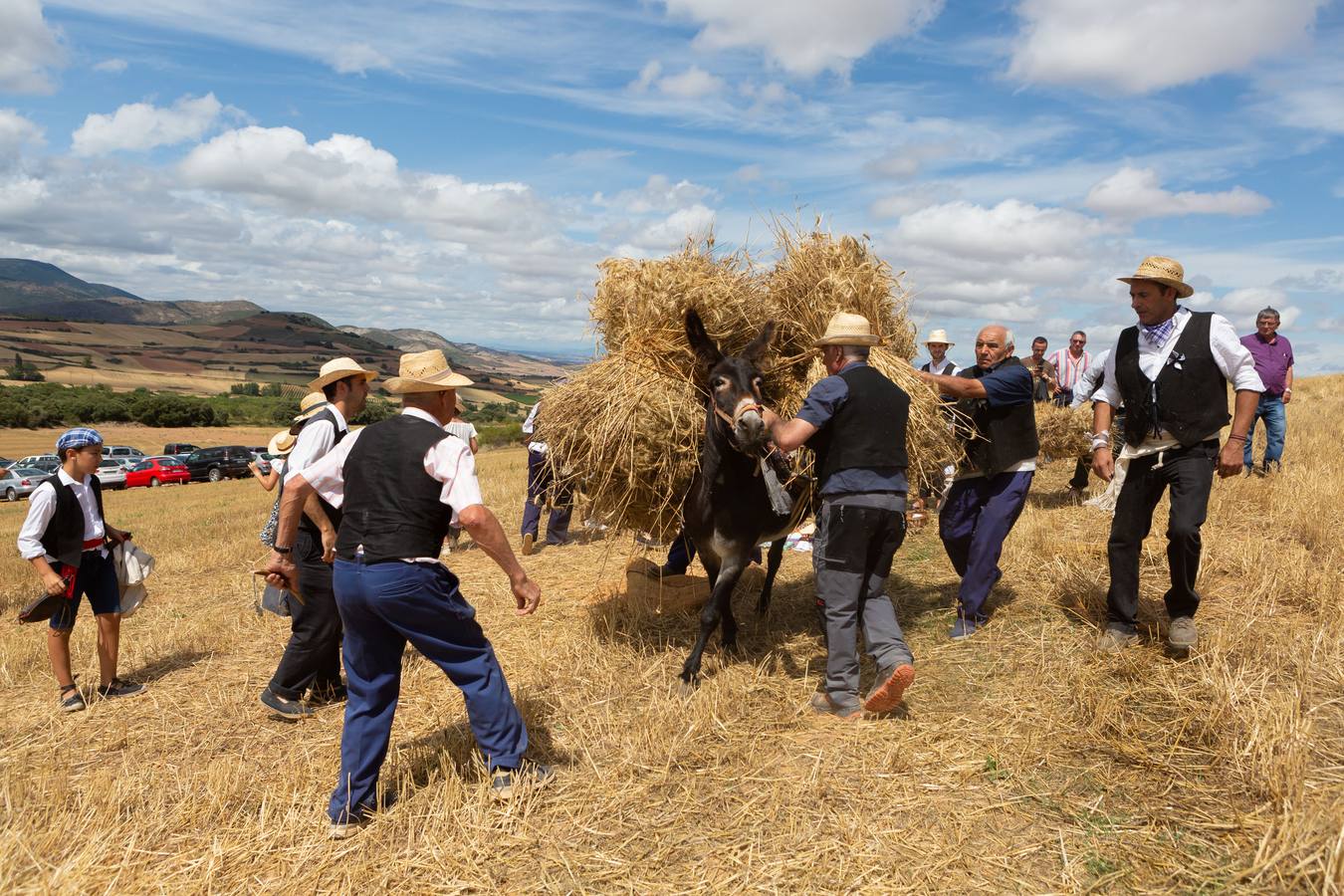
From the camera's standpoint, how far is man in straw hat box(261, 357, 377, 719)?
517 cm

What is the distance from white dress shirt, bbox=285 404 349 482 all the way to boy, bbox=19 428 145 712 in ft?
5.43

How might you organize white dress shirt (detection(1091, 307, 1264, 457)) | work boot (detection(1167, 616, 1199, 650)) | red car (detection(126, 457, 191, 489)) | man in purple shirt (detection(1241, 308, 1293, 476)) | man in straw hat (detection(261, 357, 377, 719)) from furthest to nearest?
red car (detection(126, 457, 191, 489))
man in purple shirt (detection(1241, 308, 1293, 476))
man in straw hat (detection(261, 357, 377, 719))
work boot (detection(1167, 616, 1199, 650))
white dress shirt (detection(1091, 307, 1264, 457))

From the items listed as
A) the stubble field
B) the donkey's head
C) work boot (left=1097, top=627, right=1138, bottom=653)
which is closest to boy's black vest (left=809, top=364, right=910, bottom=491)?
the donkey's head

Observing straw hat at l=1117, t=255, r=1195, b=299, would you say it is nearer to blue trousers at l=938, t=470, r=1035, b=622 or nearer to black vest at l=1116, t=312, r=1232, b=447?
black vest at l=1116, t=312, r=1232, b=447

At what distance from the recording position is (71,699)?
223 inches

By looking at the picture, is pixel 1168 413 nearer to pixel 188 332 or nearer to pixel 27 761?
pixel 27 761

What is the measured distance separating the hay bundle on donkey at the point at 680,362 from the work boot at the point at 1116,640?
1.60 meters

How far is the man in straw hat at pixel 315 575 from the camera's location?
5172 mm

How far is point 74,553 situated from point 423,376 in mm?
3697

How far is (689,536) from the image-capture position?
229 inches

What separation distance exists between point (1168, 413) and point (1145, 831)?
2535mm

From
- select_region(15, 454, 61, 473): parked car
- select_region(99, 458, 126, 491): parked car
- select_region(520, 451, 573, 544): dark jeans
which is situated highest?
select_region(520, 451, 573, 544): dark jeans

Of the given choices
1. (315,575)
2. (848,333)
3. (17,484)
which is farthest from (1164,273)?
(17,484)

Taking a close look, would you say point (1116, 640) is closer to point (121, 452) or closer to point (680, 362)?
point (680, 362)
